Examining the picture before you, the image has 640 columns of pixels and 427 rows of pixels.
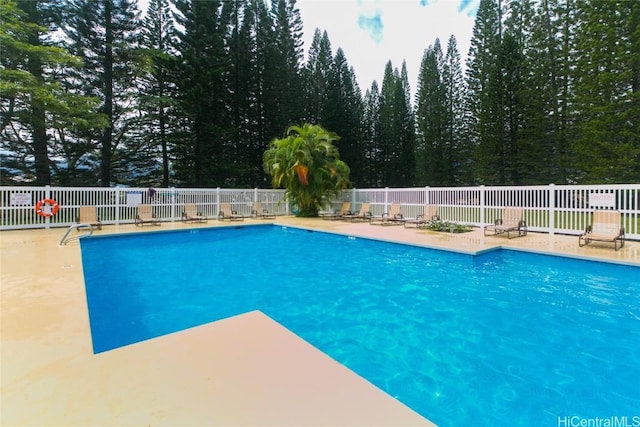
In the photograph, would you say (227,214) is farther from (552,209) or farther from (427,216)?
(552,209)

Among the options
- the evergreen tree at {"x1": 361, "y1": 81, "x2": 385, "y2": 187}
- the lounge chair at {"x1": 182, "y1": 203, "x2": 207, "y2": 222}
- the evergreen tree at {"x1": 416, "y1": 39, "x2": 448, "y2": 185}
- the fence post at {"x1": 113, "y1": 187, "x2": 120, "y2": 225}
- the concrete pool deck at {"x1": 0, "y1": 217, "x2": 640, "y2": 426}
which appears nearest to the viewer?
the concrete pool deck at {"x1": 0, "y1": 217, "x2": 640, "y2": 426}

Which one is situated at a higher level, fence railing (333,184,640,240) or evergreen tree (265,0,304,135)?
evergreen tree (265,0,304,135)

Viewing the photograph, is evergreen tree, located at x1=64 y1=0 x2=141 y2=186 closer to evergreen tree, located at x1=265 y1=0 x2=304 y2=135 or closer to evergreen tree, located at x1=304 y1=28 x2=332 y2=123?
evergreen tree, located at x1=265 y1=0 x2=304 y2=135

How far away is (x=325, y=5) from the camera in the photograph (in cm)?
1527

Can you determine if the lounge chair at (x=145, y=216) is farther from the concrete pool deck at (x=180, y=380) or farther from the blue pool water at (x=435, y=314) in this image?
the concrete pool deck at (x=180, y=380)

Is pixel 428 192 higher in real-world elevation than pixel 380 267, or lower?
higher

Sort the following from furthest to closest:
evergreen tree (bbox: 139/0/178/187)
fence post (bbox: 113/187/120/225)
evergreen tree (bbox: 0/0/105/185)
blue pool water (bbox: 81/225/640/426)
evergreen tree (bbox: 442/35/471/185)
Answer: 1. evergreen tree (bbox: 442/35/471/185)
2. evergreen tree (bbox: 139/0/178/187)
3. evergreen tree (bbox: 0/0/105/185)
4. fence post (bbox: 113/187/120/225)
5. blue pool water (bbox: 81/225/640/426)

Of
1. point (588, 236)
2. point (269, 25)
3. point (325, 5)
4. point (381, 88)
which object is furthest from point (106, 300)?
point (381, 88)

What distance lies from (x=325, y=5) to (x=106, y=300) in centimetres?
1620

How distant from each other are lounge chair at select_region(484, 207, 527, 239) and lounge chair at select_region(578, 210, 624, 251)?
137 cm

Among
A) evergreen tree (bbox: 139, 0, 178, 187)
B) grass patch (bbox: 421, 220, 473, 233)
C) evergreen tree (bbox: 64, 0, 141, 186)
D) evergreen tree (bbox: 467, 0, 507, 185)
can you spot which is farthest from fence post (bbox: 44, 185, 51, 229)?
evergreen tree (bbox: 467, 0, 507, 185)

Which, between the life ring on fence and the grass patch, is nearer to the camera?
the life ring on fence

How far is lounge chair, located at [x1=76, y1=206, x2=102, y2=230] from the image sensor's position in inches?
381

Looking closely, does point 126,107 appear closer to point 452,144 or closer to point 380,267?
point 380,267
